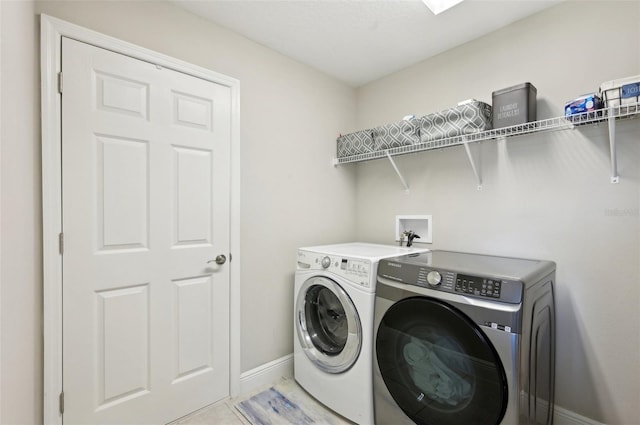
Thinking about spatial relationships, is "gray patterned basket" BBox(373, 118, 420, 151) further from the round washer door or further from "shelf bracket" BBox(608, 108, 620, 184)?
the round washer door

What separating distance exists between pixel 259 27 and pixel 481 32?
147 cm

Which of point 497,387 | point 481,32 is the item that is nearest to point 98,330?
point 497,387

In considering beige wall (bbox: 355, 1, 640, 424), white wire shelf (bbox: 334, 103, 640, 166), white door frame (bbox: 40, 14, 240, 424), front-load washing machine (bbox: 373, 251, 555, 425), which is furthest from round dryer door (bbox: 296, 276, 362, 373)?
white door frame (bbox: 40, 14, 240, 424)

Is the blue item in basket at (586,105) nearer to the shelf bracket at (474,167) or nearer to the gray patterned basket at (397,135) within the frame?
the shelf bracket at (474,167)

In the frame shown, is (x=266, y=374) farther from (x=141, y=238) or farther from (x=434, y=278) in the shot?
(x=434, y=278)

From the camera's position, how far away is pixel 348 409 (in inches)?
67.5

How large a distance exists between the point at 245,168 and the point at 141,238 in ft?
2.54

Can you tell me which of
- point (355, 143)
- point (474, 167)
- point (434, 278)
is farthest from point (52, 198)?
point (474, 167)

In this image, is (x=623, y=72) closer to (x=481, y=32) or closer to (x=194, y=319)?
(x=481, y=32)

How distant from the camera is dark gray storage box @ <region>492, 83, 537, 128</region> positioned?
5.18ft

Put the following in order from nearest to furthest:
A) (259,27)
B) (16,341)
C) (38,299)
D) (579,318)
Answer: (16,341), (38,299), (579,318), (259,27)

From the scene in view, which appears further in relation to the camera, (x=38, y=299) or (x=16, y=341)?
(x=38, y=299)

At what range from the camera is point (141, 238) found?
1.60 meters

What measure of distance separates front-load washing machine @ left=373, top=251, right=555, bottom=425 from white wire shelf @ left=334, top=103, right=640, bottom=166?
722mm
